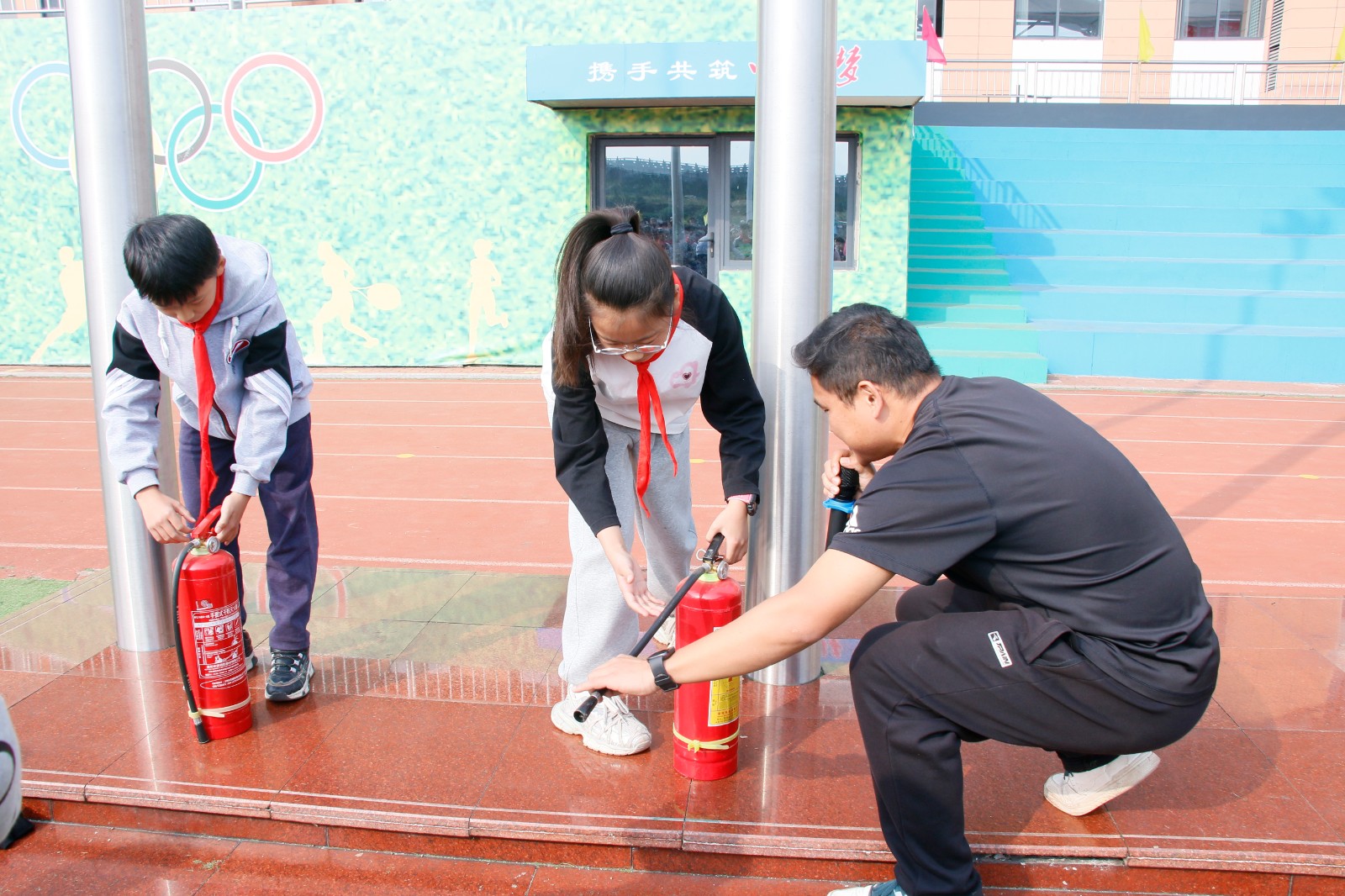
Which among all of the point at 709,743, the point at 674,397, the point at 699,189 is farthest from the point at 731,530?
the point at 699,189

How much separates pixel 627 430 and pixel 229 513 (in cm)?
117

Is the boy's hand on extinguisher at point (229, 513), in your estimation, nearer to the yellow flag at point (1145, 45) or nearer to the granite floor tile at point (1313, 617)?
the granite floor tile at point (1313, 617)

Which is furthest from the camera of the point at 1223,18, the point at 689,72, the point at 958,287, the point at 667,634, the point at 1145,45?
the point at 1223,18

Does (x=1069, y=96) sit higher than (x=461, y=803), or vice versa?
(x=1069, y=96)

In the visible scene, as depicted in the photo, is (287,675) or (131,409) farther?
(287,675)

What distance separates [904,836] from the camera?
86.0 inches

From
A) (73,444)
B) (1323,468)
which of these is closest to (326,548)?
(73,444)

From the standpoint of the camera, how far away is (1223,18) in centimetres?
2252

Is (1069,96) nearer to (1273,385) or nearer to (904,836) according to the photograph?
(1273,385)

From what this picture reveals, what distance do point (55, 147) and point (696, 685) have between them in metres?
12.2

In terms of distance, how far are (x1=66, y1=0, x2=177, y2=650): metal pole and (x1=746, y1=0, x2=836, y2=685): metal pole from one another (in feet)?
6.69

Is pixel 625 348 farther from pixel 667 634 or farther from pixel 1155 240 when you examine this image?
pixel 1155 240

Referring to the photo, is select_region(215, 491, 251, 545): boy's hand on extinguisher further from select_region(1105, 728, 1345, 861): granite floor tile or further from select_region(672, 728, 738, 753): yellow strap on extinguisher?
select_region(1105, 728, 1345, 861): granite floor tile

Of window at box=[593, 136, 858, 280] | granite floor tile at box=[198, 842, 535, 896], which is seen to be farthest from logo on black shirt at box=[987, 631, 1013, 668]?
window at box=[593, 136, 858, 280]
